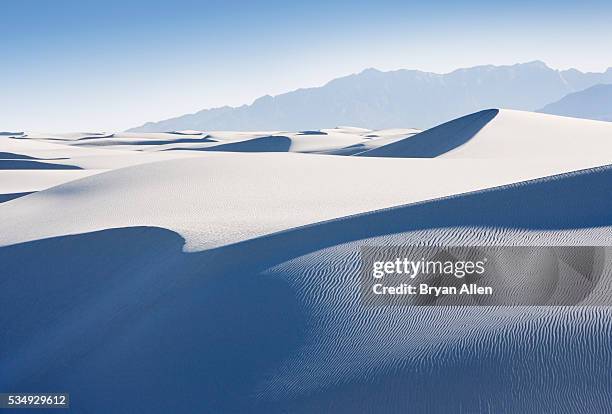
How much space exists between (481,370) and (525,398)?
42 cm

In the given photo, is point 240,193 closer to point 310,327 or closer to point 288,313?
point 288,313

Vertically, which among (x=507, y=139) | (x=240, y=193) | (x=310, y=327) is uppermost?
(x=240, y=193)

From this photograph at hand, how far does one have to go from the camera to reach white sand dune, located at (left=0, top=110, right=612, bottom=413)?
498cm

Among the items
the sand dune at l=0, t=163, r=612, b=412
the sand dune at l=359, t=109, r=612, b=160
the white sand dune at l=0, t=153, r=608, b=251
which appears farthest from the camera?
the sand dune at l=359, t=109, r=612, b=160

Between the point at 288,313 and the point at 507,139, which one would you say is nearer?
the point at 288,313

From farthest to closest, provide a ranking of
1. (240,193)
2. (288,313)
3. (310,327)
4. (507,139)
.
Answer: (507,139), (240,193), (288,313), (310,327)

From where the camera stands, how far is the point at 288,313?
6.29 metres

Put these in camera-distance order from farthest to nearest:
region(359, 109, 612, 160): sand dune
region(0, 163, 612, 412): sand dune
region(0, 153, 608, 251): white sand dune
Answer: region(359, 109, 612, 160): sand dune
region(0, 153, 608, 251): white sand dune
region(0, 163, 612, 412): sand dune

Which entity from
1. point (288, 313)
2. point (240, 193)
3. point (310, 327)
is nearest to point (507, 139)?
point (240, 193)

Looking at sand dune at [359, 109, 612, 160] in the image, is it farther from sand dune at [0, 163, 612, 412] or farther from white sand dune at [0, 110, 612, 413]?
sand dune at [0, 163, 612, 412]

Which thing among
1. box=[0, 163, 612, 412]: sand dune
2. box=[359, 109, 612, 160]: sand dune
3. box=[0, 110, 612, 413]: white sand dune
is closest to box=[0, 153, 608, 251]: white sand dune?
box=[0, 110, 612, 413]: white sand dune

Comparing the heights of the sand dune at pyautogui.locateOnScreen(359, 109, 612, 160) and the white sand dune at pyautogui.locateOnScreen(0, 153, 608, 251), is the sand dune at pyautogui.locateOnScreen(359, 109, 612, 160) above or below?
below

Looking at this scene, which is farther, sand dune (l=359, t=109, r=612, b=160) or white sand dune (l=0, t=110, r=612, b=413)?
sand dune (l=359, t=109, r=612, b=160)

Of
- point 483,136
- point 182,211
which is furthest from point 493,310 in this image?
point 483,136
